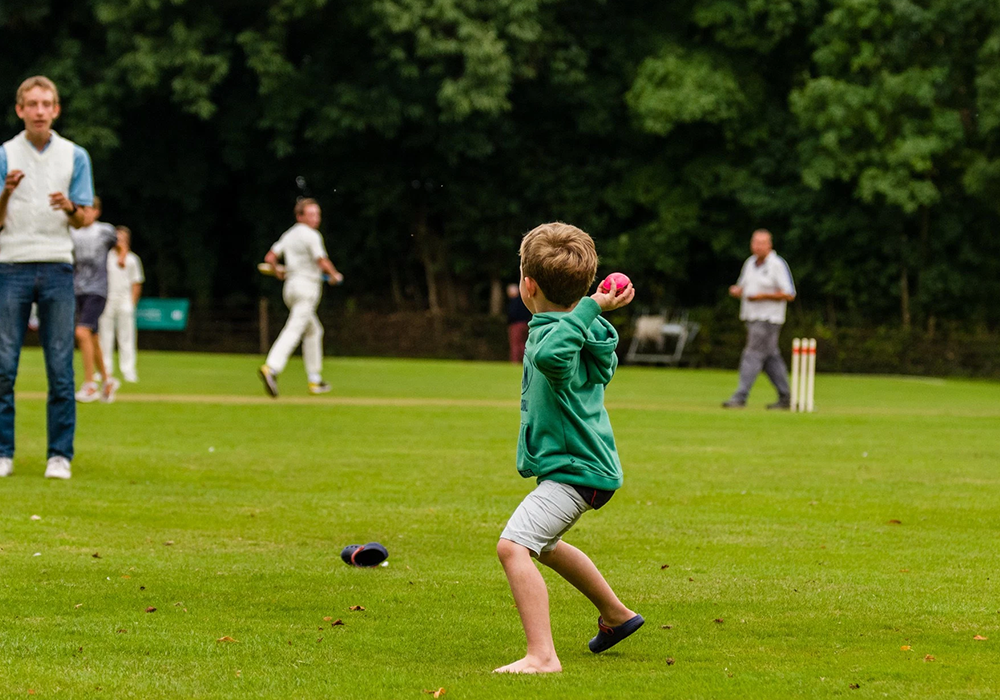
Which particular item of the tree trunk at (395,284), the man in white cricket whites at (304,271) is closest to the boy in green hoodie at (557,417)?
the man in white cricket whites at (304,271)

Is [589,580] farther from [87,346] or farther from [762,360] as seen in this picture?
[762,360]

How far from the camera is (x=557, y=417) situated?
4391mm

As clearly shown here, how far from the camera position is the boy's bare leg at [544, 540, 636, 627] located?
4.52 metres

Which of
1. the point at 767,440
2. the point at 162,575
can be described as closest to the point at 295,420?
the point at 767,440

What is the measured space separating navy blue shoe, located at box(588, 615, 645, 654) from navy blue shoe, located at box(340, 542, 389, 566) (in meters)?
1.68

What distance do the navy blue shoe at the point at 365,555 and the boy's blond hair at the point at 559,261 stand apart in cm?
202

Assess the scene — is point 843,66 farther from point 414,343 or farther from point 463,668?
point 463,668

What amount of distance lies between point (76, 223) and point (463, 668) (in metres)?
5.18

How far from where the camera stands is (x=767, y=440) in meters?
12.1

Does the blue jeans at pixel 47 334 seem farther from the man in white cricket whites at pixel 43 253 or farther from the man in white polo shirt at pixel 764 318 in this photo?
the man in white polo shirt at pixel 764 318

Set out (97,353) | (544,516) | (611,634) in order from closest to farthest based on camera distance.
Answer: (544,516)
(611,634)
(97,353)

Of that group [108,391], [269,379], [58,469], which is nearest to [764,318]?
[269,379]

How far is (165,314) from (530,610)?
34242 mm

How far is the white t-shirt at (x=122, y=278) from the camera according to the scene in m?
18.5
